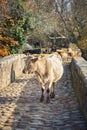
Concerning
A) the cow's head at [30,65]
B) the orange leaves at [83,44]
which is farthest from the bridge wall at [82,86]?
the orange leaves at [83,44]

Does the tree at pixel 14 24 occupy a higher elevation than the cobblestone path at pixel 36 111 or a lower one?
Result: higher

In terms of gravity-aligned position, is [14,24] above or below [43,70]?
above

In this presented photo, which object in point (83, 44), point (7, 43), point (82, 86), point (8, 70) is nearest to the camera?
point (82, 86)

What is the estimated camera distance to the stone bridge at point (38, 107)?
26.8 ft

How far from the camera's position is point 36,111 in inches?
390

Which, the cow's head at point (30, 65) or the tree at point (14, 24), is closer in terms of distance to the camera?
the cow's head at point (30, 65)

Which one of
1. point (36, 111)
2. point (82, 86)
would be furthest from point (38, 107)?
point (82, 86)

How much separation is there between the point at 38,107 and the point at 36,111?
620mm

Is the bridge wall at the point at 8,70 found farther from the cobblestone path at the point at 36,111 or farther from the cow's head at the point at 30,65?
the cow's head at the point at 30,65

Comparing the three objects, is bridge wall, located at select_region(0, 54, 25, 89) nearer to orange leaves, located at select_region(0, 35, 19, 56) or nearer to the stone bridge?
the stone bridge

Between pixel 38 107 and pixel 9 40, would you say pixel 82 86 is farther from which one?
pixel 9 40

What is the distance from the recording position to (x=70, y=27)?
39312 millimetres

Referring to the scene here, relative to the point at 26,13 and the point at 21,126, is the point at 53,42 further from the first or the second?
the point at 21,126

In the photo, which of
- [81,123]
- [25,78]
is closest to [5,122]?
[81,123]
